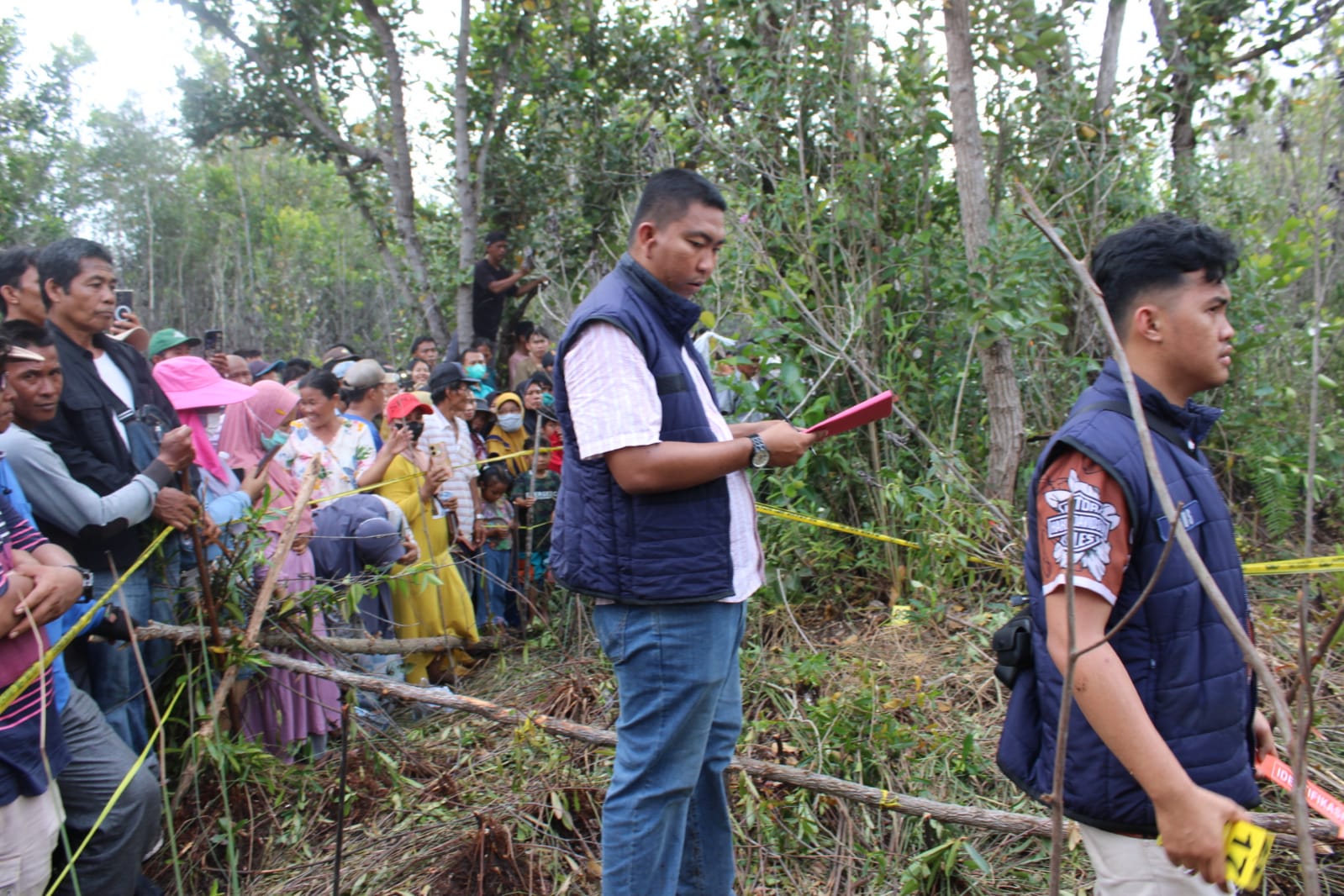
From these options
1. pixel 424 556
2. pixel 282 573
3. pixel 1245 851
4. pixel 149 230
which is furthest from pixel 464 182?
pixel 149 230

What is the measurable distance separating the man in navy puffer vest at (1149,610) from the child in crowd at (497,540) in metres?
4.26

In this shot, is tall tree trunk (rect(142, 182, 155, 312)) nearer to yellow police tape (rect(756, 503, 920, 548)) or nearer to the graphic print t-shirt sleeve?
yellow police tape (rect(756, 503, 920, 548))

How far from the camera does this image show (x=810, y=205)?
5.34 meters

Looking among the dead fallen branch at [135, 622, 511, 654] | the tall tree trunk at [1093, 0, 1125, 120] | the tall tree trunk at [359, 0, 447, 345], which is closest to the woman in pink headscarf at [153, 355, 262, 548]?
the dead fallen branch at [135, 622, 511, 654]

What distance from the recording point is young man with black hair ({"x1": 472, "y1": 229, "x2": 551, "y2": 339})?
7.91 m

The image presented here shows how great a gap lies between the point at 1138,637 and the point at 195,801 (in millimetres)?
2915

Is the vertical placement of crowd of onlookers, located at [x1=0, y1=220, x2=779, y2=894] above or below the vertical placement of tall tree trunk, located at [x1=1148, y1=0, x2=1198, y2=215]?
below

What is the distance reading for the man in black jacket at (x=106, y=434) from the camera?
3.08 meters

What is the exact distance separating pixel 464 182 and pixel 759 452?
20.4 feet

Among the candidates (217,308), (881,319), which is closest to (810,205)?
(881,319)

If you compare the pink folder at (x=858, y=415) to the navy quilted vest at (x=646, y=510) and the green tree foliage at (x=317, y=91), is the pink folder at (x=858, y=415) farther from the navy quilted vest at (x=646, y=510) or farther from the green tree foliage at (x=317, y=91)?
the green tree foliage at (x=317, y=91)

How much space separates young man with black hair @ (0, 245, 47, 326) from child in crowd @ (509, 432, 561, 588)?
2.66 m

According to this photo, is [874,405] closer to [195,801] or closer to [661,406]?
[661,406]

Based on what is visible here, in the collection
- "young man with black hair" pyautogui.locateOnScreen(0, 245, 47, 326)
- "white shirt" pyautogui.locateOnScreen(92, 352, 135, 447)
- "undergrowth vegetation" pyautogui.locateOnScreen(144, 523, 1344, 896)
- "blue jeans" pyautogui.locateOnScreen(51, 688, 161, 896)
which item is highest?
"young man with black hair" pyautogui.locateOnScreen(0, 245, 47, 326)
